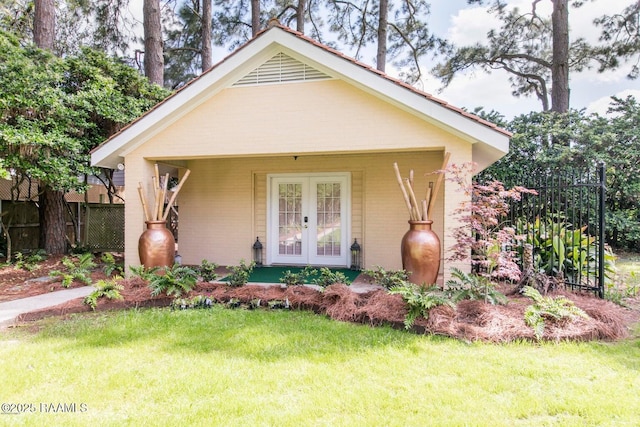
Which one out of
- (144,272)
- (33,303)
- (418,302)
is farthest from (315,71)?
(33,303)

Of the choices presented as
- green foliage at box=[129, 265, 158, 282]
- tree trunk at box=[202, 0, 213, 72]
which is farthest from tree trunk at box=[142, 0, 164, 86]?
green foliage at box=[129, 265, 158, 282]

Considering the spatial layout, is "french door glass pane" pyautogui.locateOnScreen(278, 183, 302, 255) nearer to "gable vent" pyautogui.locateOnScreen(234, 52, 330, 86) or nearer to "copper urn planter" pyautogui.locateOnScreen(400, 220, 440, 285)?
"gable vent" pyautogui.locateOnScreen(234, 52, 330, 86)

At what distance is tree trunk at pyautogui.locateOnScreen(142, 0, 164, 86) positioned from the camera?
12406mm

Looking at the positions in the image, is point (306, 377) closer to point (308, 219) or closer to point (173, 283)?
point (173, 283)

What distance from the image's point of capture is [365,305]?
17.6ft

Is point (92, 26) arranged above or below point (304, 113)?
above

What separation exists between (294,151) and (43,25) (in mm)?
8588

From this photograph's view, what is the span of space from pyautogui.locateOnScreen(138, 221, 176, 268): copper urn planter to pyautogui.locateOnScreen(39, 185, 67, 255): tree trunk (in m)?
4.61

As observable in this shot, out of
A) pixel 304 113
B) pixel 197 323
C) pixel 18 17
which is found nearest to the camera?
pixel 197 323

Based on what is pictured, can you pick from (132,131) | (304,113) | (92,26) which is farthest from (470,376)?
(92,26)

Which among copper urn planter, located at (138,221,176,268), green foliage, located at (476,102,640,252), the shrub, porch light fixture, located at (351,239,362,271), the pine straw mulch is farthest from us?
green foliage, located at (476,102,640,252)

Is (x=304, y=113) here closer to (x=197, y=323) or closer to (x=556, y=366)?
(x=197, y=323)

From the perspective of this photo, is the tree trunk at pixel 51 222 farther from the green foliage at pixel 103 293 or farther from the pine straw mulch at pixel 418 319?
the green foliage at pixel 103 293

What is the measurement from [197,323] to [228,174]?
5.38 metres
